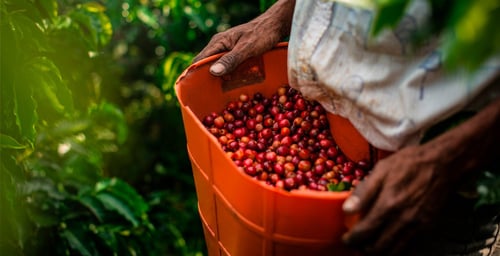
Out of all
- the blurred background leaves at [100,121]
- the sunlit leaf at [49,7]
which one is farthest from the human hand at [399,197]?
the sunlit leaf at [49,7]

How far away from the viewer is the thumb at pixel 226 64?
209 centimetres

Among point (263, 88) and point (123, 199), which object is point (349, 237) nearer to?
point (263, 88)

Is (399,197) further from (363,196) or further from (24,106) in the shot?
(24,106)

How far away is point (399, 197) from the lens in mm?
1424

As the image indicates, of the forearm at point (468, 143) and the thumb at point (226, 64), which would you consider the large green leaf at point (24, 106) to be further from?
the forearm at point (468, 143)

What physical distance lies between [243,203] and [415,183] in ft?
1.59

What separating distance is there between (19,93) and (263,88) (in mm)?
931

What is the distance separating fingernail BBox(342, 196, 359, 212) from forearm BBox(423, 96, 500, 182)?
8.5 inches

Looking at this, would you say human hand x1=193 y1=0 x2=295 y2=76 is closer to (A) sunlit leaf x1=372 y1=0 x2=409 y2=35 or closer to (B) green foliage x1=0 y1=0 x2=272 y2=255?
(B) green foliage x1=0 y1=0 x2=272 y2=255

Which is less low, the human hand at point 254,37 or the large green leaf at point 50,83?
the human hand at point 254,37

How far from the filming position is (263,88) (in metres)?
2.38

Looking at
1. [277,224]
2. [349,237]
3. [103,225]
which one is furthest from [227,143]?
[103,225]

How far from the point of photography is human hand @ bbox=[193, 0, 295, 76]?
2.14 m

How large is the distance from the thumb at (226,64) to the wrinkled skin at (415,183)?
2.70 ft
